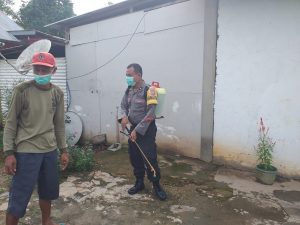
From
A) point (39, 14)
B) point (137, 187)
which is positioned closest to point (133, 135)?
point (137, 187)

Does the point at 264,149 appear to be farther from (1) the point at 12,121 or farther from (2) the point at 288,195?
(1) the point at 12,121

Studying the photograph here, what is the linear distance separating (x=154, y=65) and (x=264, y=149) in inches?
114

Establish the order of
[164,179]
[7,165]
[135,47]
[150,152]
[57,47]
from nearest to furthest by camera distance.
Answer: [7,165]
[150,152]
[164,179]
[135,47]
[57,47]

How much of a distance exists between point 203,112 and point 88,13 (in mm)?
3857

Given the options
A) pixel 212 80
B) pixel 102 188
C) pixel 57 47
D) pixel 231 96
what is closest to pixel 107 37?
pixel 57 47

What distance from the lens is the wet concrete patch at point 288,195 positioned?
4.23 metres

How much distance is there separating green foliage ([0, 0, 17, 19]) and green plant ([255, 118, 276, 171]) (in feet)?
76.3

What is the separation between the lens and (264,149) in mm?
4883

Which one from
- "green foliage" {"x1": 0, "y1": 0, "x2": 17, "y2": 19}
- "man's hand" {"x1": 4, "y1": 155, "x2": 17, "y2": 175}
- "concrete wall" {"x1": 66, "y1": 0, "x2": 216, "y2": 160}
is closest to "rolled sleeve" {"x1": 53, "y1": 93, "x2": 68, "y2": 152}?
"man's hand" {"x1": 4, "y1": 155, "x2": 17, "y2": 175}

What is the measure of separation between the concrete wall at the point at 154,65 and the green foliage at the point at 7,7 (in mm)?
18781

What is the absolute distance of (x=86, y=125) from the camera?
793 cm

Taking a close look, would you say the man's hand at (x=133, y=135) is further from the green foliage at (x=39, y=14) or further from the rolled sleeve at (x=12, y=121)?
the green foliage at (x=39, y=14)

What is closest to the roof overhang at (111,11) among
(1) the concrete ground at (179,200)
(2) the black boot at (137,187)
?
(1) the concrete ground at (179,200)

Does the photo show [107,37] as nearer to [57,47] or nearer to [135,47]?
[135,47]
